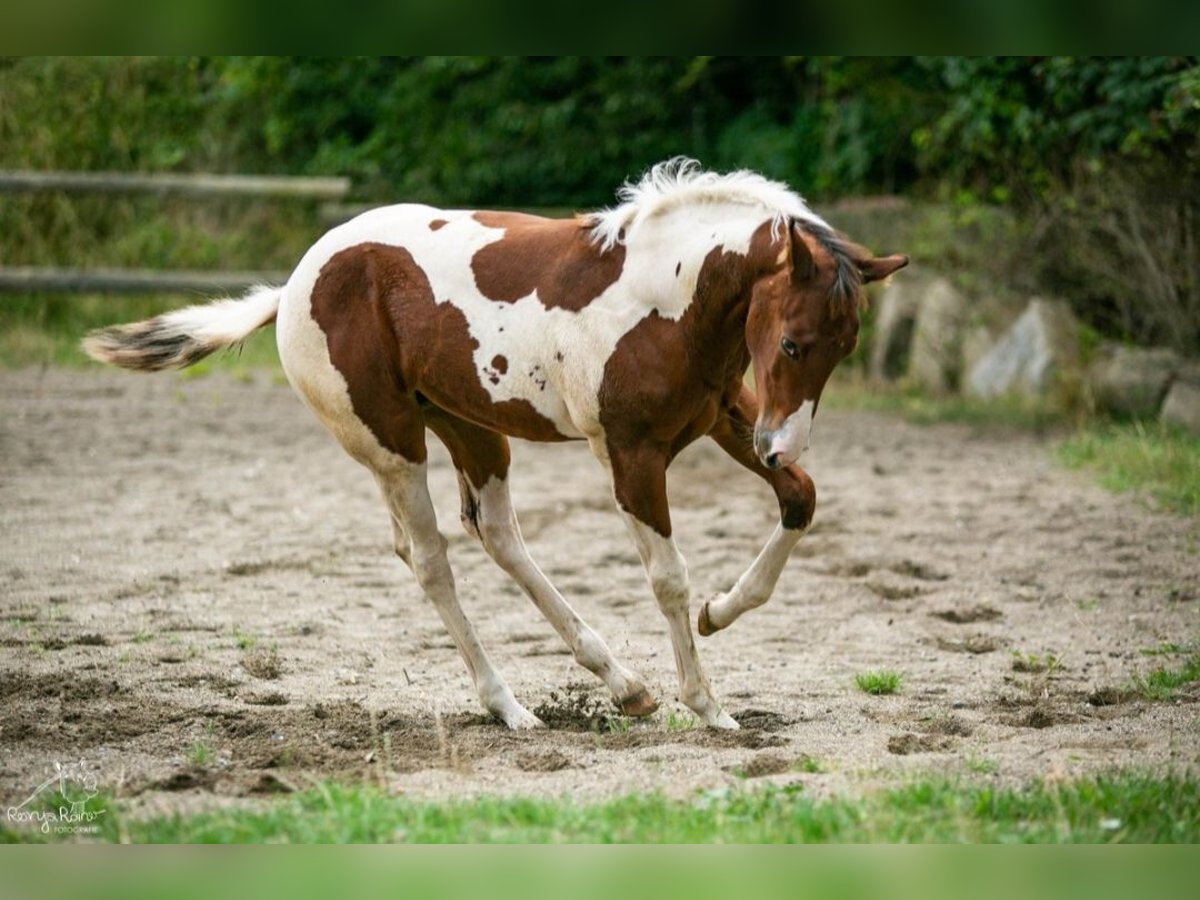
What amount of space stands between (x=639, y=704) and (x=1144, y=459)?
200 inches

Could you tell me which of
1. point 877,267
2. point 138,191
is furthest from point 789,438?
point 138,191

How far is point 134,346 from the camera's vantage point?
5.19 metres

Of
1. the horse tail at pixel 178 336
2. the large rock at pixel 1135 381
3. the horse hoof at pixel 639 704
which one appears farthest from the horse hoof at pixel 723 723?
the large rock at pixel 1135 381

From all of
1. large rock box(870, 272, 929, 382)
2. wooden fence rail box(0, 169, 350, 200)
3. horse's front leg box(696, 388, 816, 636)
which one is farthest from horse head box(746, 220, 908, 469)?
wooden fence rail box(0, 169, 350, 200)

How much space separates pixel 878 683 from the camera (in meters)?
5.05

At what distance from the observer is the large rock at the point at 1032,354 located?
11242 mm

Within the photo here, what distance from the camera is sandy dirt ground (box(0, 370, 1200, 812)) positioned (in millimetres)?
4207

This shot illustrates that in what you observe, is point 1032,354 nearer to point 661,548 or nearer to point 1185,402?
point 1185,402

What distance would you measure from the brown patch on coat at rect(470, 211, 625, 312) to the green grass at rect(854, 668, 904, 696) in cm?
170

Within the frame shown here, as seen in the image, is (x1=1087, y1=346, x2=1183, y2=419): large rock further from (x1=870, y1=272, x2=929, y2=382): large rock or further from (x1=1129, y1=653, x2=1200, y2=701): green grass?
(x1=1129, y1=653, x2=1200, y2=701): green grass

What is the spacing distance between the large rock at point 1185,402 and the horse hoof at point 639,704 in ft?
19.8

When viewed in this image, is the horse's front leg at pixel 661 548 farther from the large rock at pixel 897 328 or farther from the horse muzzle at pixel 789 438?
the large rock at pixel 897 328

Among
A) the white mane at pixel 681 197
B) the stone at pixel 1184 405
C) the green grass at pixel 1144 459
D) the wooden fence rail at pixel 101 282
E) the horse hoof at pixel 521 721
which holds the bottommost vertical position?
the horse hoof at pixel 521 721

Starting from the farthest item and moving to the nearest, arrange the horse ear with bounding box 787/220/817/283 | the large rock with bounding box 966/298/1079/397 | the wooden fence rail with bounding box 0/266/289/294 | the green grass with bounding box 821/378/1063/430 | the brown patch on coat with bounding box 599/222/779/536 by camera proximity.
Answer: the wooden fence rail with bounding box 0/266/289/294 < the large rock with bounding box 966/298/1079/397 < the green grass with bounding box 821/378/1063/430 < the brown patch on coat with bounding box 599/222/779/536 < the horse ear with bounding box 787/220/817/283
